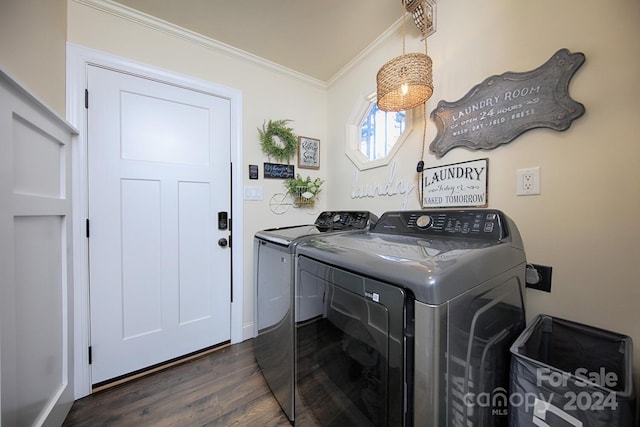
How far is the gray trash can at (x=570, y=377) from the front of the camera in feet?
1.99

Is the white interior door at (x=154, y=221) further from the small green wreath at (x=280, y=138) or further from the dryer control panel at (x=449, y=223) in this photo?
the dryer control panel at (x=449, y=223)

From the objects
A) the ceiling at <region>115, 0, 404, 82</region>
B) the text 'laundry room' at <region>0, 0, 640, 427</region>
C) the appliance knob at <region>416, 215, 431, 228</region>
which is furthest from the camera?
the ceiling at <region>115, 0, 404, 82</region>

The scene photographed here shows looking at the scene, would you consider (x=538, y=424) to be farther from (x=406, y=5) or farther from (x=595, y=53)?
(x=406, y=5)

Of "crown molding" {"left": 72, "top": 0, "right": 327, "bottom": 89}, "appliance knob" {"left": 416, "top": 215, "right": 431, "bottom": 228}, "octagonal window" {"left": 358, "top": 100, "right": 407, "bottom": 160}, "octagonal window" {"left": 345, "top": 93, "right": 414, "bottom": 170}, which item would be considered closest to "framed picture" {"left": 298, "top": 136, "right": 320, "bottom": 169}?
"octagonal window" {"left": 345, "top": 93, "right": 414, "bottom": 170}

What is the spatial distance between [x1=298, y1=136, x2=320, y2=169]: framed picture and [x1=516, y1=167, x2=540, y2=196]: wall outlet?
1640mm

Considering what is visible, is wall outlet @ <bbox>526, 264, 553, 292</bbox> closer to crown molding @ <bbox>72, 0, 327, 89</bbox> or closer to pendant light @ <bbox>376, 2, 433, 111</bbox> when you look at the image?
pendant light @ <bbox>376, 2, 433, 111</bbox>

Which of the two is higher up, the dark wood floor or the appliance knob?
the appliance knob

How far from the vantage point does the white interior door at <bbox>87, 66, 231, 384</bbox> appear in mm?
1472

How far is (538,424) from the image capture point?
70 centimetres

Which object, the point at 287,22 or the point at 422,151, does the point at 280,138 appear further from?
the point at 422,151

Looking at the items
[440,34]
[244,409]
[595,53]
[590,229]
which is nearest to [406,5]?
[440,34]

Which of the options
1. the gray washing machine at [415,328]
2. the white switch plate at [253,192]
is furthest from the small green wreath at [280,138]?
the gray washing machine at [415,328]

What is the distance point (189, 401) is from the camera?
1.34 m

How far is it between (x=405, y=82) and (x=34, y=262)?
1.97 meters
